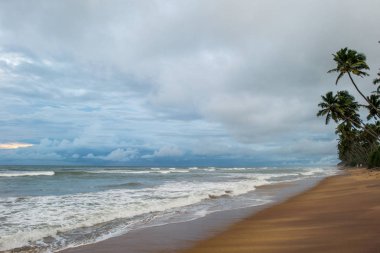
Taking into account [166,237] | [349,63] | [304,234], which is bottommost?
[166,237]

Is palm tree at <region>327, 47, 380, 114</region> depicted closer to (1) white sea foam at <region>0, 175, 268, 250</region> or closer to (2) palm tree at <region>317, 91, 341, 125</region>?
(2) palm tree at <region>317, 91, 341, 125</region>

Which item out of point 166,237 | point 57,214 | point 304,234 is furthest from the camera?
point 57,214

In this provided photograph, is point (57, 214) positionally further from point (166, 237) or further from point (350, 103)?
point (350, 103)

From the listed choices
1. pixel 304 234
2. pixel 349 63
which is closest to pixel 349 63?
pixel 349 63

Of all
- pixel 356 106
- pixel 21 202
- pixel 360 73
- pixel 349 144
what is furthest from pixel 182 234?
pixel 349 144

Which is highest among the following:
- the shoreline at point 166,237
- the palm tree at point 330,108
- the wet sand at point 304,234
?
the palm tree at point 330,108

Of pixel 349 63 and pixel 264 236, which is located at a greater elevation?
pixel 349 63

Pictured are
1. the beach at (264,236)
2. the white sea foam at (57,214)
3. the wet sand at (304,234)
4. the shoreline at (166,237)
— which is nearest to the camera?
the wet sand at (304,234)

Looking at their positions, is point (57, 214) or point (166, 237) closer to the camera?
point (166, 237)

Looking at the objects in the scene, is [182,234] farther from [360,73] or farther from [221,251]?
[360,73]

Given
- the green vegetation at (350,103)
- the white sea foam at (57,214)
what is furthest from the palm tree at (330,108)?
the white sea foam at (57,214)

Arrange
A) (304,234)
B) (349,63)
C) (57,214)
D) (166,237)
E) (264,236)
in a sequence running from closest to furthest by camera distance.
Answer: (304,234), (264,236), (166,237), (57,214), (349,63)

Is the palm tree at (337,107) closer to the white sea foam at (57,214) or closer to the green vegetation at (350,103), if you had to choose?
the green vegetation at (350,103)

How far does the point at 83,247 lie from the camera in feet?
26.3
